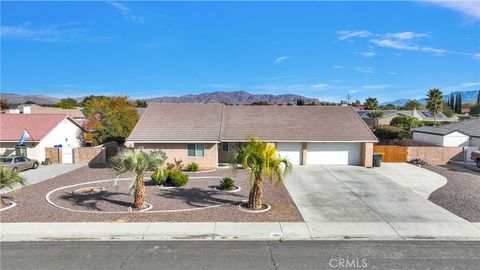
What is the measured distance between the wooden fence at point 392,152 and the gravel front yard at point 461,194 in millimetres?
3565

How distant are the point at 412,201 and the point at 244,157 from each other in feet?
29.7

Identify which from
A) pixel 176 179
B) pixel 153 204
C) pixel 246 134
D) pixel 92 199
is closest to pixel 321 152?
pixel 246 134

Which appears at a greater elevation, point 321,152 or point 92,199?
point 321,152

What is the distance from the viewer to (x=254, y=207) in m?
15.2

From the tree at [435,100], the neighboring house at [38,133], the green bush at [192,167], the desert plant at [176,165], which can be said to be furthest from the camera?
the tree at [435,100]

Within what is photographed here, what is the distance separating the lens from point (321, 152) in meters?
28.1

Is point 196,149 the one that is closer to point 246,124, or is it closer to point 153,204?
point 246,124

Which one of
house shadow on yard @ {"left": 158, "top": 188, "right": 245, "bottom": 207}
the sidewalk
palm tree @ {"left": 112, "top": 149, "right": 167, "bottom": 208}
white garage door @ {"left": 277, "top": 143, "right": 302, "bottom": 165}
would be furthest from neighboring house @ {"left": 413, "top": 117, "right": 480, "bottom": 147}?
palm tree @ {"left": 112, "top": 149, "right": 167, "bottom": 208}

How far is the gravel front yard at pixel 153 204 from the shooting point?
46.2 feet

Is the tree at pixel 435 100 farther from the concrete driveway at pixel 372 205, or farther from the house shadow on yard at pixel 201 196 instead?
the house shadow on yard at pixel 201 196

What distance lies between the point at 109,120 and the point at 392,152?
28.7 meters

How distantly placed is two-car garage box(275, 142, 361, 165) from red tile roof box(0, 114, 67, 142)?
2069cm

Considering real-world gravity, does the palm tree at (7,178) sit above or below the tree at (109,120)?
below

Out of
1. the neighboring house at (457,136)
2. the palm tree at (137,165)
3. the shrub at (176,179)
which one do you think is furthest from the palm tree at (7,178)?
the neighboring house at (457,136)
